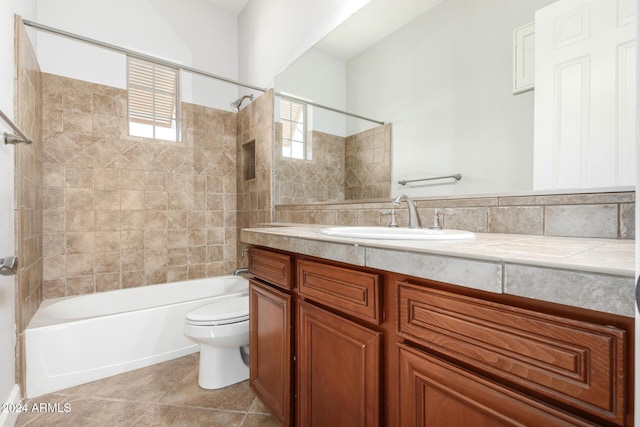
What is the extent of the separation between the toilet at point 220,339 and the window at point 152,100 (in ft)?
6.05

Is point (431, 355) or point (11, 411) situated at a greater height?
point (431, 355)

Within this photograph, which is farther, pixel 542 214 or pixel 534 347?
pixel 542 214

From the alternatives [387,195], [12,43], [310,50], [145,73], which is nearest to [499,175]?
[387,195]

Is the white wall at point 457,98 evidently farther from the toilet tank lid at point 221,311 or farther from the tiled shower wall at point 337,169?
the toilet tank lid at point 221,311

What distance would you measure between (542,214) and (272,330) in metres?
1.13

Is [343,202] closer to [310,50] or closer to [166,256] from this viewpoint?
[310,50]

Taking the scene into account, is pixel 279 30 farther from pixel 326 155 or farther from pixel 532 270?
pixel 532 270

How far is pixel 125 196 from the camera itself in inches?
99.2

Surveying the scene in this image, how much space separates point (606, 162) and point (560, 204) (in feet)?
0.55

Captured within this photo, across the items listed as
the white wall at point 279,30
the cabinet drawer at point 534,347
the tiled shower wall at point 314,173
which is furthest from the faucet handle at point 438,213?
the white wall at point 279,30

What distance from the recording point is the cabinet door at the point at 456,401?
0.51 meters

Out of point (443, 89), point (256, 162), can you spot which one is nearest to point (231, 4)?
point (256, 162)

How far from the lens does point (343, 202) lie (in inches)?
73.5

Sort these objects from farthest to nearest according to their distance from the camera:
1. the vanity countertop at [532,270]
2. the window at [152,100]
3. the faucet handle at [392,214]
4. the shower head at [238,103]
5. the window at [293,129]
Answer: the shower head at [238,103]
the window at [152,100]
the window at [293,129]
the faucet handle at [392,214]
the vanity countertop at [532,270]
